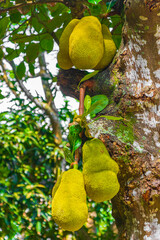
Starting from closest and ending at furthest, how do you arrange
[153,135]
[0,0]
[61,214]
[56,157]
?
1. [61,214]
2. [153,135]
3. [0,0]
4. [56,157]

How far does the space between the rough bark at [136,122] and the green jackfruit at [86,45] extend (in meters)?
0.07

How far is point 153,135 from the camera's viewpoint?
577 millimetres

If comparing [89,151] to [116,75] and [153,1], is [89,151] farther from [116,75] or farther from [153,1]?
[153,1]

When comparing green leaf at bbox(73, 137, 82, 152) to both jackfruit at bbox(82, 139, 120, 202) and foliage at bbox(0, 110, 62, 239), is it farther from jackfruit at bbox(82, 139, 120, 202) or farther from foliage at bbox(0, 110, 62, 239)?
foliage at bbox(0, 110, 62, 239)

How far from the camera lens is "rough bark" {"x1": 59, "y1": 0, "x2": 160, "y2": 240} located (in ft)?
1.68

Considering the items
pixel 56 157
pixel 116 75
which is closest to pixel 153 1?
pixel 116 75

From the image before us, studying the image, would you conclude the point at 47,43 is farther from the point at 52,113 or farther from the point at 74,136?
the point at 52,113

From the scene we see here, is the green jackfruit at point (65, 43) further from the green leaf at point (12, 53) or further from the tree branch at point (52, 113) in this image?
the tree branch at point (52, 113)

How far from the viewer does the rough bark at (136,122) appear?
1.68 feet

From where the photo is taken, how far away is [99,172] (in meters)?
0.50

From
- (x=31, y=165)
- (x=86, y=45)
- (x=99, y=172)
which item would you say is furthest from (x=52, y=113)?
(x=99, y=172)

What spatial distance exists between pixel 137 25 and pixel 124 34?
0.04 meters

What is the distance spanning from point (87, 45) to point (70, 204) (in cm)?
37

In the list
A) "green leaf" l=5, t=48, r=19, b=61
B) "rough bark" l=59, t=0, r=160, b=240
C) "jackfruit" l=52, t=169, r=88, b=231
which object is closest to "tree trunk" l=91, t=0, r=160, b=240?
"rough bark" l=59, t=0, r=160, b=240
